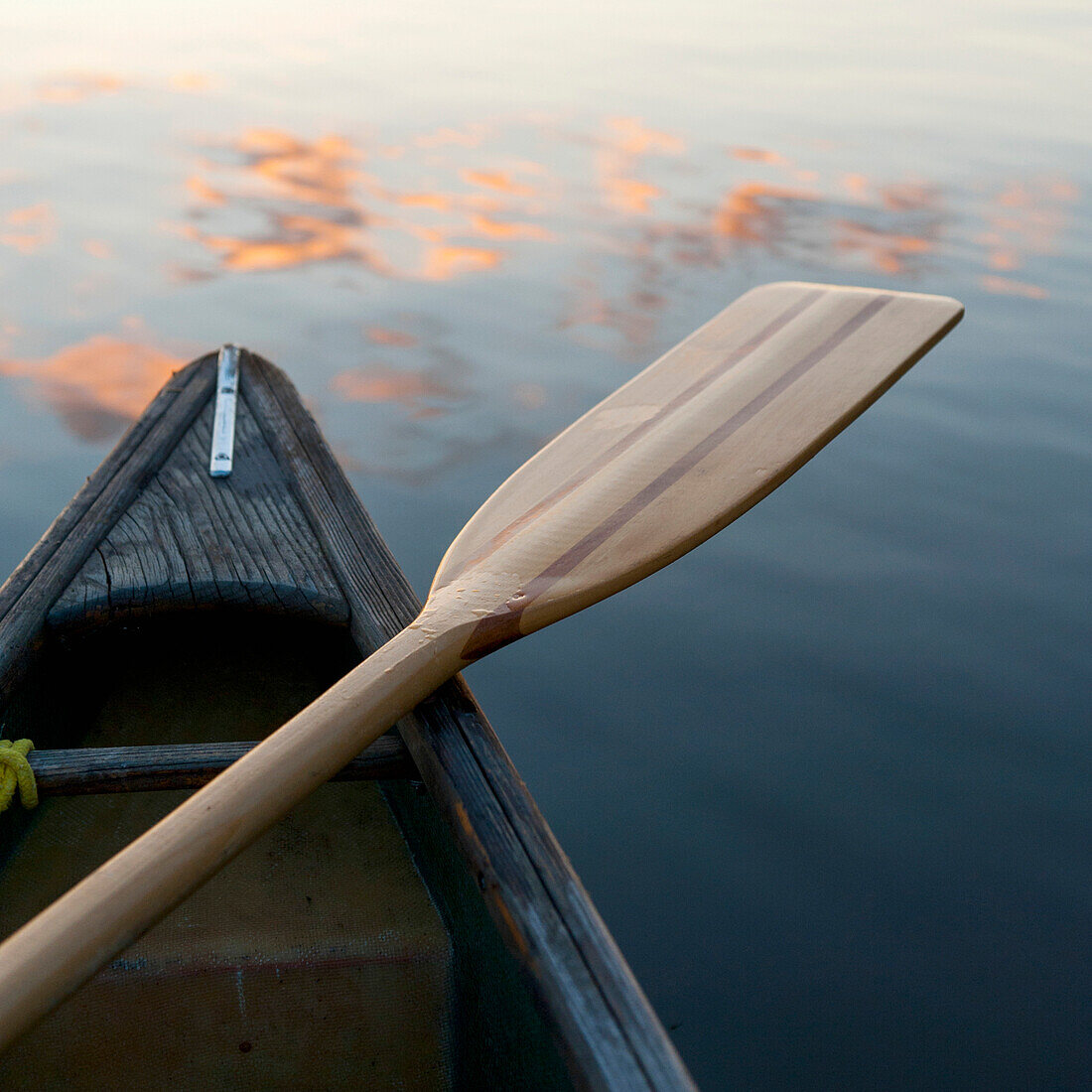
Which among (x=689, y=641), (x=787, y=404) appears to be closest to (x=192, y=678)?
(x=787, y=404)

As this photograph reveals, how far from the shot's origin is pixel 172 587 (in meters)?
1.55

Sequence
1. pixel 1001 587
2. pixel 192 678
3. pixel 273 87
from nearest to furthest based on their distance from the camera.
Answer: pixel 192 678 < pixel 1001 587 < pixel 273 87

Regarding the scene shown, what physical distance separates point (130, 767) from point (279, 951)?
0.35 m

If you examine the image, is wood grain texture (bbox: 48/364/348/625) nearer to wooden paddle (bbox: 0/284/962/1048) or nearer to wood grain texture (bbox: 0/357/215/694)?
wood grain texture (bbox: 0/357/215/694)

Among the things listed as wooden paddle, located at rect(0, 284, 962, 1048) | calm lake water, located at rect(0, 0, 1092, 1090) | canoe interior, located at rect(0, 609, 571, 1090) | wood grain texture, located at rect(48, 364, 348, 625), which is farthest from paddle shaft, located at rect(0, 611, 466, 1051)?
calm lake water, located at rect(0, 0, 1092, 1090)

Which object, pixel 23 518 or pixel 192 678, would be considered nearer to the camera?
pixel 192 678

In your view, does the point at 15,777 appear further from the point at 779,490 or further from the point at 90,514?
the point at 779,490

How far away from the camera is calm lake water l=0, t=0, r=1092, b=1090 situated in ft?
6.16

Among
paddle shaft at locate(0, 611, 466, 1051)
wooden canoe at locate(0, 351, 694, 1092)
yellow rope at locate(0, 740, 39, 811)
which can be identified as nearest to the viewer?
paddle shaft at locate(0, 611, 466, 1051)

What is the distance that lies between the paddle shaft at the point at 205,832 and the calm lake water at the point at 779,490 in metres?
0.95

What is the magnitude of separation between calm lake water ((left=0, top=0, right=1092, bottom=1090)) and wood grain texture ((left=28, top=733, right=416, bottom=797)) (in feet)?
3.17

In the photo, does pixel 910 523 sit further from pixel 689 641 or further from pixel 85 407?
pixel 85 407

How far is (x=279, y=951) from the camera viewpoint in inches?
53.1

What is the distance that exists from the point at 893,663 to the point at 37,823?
6.19 ft
